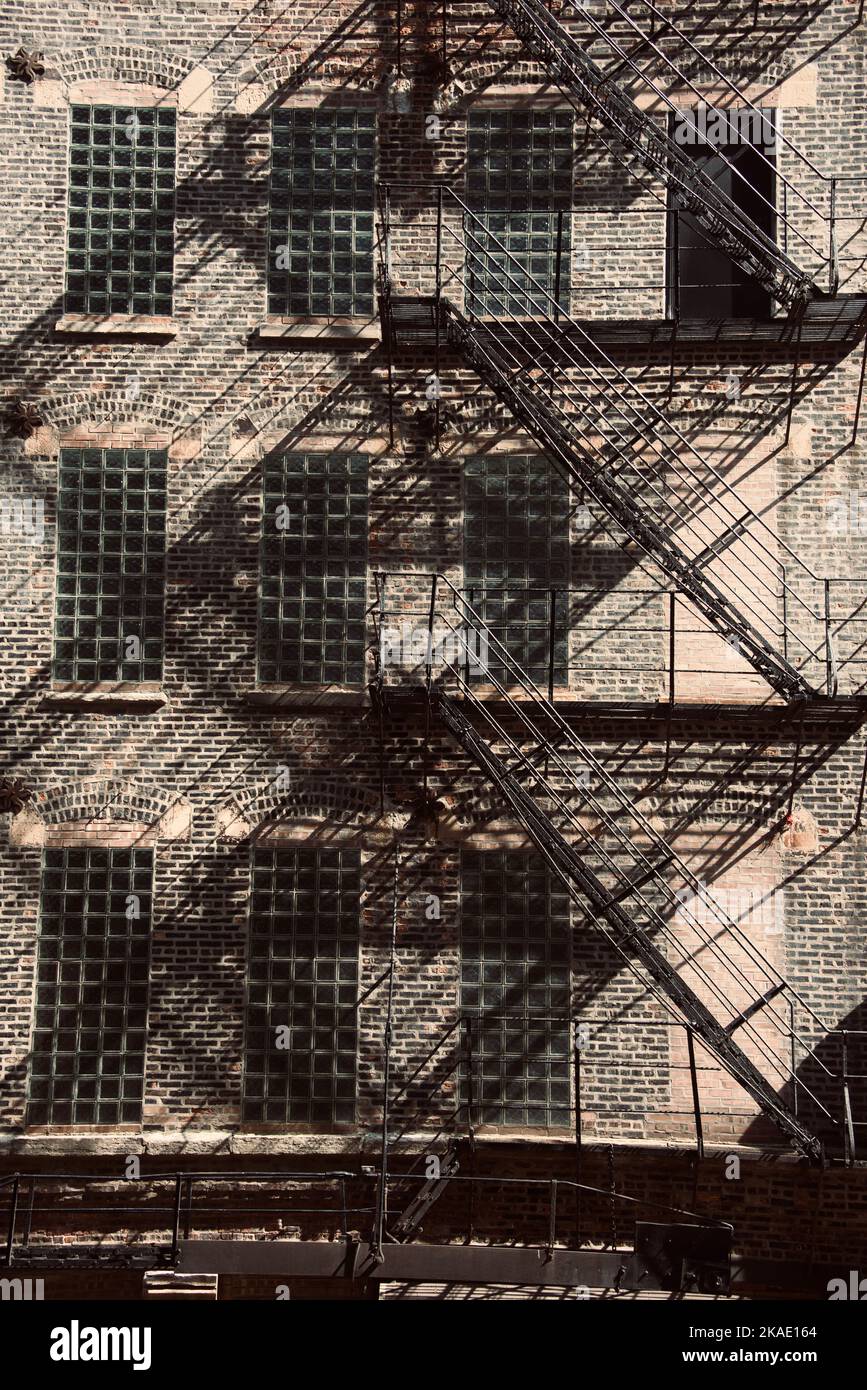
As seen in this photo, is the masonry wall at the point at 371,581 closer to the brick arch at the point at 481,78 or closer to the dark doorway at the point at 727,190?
the brick arch at the point at 481,78

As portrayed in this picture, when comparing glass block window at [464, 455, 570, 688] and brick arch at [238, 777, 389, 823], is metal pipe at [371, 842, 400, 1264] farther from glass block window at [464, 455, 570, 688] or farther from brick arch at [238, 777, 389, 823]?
glass block window at [464, 455, 570, 688]

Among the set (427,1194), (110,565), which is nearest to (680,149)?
(110,565)

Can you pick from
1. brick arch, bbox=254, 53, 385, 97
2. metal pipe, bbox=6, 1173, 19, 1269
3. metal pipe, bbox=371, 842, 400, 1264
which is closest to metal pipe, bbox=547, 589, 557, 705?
metal pipe, bbox=371, 842, 400, 1264

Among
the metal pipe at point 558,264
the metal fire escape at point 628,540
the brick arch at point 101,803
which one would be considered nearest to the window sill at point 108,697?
the brick arch at point 101,803

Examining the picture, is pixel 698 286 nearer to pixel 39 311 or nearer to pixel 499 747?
pixel 499 747

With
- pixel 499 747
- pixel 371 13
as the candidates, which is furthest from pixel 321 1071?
pixel 371 13

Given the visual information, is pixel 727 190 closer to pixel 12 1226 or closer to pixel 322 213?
pixel 322 213

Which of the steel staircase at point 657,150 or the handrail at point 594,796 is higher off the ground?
the steel staircase at point 657,150
